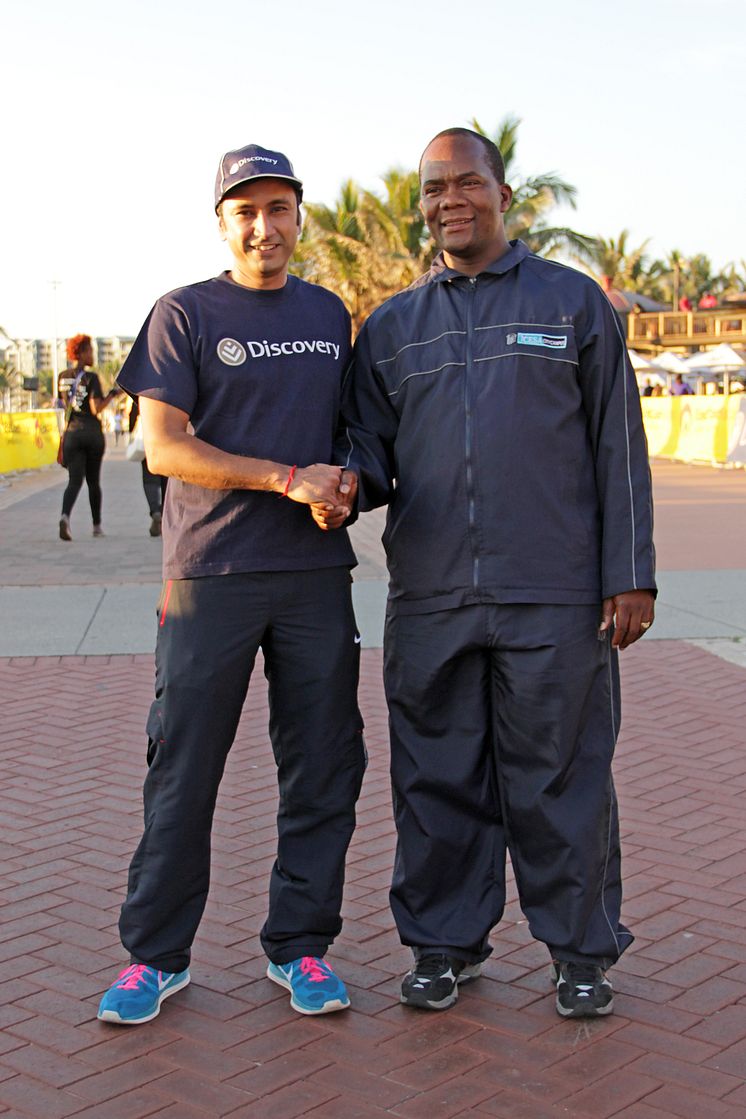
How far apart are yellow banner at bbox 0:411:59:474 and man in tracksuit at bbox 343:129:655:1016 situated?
2343 cm

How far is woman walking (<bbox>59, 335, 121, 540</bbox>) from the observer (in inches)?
466

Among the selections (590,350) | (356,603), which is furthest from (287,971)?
(356,603)

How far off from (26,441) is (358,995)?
26.9m

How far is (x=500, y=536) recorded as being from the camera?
10.1 feet

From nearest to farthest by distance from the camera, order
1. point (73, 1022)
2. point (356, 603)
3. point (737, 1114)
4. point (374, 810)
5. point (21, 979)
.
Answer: point (737, 1114), point (73, 1022), point (21, 979), point (374, 810), point (356, 603)

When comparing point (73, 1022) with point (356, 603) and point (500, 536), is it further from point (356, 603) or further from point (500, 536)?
point (356, 603)

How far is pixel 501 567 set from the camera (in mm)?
3078

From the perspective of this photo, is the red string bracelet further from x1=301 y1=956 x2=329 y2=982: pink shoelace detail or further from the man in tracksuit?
x1=301 y1=956 x2=329 y2=982: pink shoelace detail

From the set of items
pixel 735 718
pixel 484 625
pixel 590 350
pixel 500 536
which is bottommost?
pixel 735 718

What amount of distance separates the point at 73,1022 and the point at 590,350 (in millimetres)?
1932

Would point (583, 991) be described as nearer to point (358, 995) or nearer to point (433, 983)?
point (433, 983)

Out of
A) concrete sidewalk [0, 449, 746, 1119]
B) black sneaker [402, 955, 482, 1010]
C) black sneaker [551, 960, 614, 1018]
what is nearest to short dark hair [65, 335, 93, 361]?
concrete sidewalk [0, 449, 746, 1119]

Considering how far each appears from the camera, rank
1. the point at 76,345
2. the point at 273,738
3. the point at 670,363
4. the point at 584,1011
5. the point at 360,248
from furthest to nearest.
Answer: the point at 360,248 → the point at 670,363 → the point at 76,345 → the point at 273,738 → the point at 584,1011

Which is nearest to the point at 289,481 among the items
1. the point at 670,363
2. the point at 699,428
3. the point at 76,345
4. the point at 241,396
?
the point at 241,396
